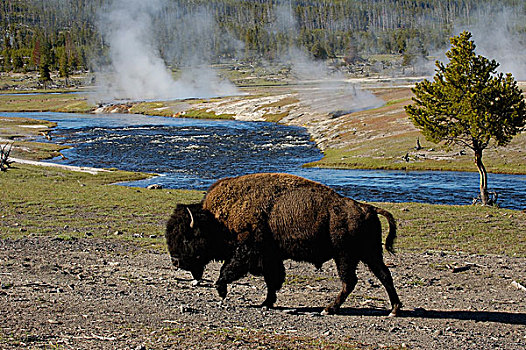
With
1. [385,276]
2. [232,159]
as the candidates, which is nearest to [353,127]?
[232,159]

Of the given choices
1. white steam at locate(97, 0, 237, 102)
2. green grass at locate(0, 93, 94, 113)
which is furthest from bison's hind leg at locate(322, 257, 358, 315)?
Result: white steam at locate(97, 0, 237, 102)

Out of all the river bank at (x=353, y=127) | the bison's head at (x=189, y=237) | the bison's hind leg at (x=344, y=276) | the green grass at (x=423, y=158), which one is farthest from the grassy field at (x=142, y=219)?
the green grass at (x=423, y=158)

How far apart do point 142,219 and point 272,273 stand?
41.3 ft

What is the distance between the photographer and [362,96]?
341ft

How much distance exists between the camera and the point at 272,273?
32.9 ft

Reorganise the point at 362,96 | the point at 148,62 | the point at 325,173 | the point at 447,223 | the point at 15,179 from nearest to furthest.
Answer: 1. the point at 447,223
2. the point at 15,179
3. the point at 325,173
4. the point at 362,96
5. the point at 148,62

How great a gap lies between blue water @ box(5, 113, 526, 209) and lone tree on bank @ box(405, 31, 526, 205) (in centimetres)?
645

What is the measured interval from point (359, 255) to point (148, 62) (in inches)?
6292

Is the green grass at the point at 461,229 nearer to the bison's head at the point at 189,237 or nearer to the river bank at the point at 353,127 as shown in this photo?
the bison's head at the point at 189,237

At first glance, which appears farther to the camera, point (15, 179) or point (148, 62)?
point (148, 62)

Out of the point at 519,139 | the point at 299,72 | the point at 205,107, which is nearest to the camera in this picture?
the point at 519,139

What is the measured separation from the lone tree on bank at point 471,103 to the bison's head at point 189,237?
68.1 ft

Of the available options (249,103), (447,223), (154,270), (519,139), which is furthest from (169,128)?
(154,270)

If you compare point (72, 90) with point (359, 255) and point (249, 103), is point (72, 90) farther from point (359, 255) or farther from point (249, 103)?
point (359, 255)
